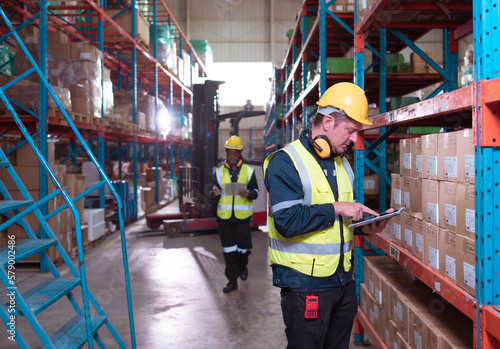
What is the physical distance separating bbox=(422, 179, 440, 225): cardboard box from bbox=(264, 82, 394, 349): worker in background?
329mm

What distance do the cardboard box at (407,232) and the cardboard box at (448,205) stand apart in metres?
0.47

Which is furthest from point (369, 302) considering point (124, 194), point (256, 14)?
point (256, 14)

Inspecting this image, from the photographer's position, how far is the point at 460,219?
2.34m

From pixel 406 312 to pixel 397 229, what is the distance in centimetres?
62

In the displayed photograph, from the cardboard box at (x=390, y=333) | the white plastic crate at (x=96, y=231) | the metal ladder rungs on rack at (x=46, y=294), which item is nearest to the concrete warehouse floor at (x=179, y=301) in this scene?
the white plastic crate at (x=96, y=231)

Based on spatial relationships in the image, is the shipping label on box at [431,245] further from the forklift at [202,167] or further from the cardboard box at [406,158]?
the forklift at [202,167]

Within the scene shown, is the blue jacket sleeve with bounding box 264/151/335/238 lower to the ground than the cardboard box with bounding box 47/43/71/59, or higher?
lower

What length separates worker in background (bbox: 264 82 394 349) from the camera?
2391 millimetres

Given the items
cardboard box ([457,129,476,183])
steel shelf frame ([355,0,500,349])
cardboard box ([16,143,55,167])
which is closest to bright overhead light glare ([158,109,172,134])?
cardboard box ([16,143,55,167])

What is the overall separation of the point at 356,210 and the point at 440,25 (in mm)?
2879

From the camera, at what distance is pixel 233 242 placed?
5867 mm

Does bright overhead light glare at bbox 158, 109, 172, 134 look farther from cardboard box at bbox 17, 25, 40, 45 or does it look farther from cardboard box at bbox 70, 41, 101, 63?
cardboard box at bbox 17, 25, 40, 45

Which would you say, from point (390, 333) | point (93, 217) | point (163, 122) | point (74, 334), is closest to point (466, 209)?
point (390, 333)

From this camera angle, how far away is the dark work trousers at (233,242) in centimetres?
580
